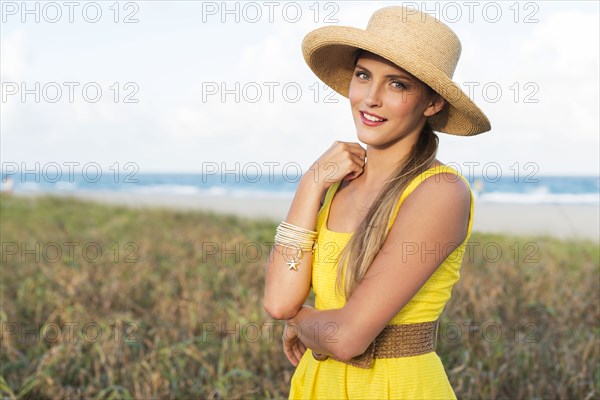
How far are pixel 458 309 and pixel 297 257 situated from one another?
2745 millimetres

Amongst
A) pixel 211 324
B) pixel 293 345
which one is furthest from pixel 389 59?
pixel 211 324

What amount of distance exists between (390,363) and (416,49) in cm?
82

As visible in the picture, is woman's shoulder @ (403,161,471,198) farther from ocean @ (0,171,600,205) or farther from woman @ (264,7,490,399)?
ocean @ (0,171,600,205)

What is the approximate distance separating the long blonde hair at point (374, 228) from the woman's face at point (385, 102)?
9cm

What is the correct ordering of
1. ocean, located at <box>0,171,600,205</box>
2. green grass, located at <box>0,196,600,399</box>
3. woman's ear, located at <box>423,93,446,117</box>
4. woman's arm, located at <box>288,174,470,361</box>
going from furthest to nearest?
ocean, located at <box>0,171,600,205</box> < green grass, located at <box>0,196,600,399</box> < woman's ear, located at <box>423,93,446,117</box> < woman's arm, located at <box>288,174,470,361</box>

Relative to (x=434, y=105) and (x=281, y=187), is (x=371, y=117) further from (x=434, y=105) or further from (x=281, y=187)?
(x=281, y=187)

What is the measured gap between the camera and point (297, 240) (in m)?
1.93

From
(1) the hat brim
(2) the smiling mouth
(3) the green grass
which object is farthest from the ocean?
(2) the smiling mouth

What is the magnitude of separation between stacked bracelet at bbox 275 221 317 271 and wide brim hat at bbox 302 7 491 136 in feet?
1.67

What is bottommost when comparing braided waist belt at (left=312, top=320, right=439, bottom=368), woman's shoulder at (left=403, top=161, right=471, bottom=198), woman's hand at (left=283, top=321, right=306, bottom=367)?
woman's hand at (left=283, top=321, right=306, bottom=367)

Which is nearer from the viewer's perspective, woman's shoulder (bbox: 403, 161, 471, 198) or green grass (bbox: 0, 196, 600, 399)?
woman's shoulder (bbox: 403, 161, 471, 198)

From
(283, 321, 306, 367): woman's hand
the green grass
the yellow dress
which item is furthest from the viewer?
the green grass

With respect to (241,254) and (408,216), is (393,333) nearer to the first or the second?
(408,216)

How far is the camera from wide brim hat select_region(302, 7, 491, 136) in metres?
1.82
